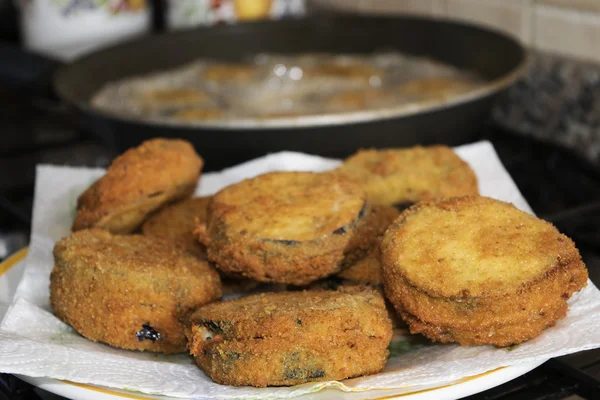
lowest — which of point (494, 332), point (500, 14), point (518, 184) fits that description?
point (518, 184)

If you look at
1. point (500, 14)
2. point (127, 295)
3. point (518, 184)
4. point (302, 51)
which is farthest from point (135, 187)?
point (500, 14)

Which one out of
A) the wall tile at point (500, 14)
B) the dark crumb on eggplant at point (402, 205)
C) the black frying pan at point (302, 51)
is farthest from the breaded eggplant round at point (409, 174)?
the wall tile at point (500, 14)

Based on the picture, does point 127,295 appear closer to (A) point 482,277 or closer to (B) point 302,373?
(B) point 302,373

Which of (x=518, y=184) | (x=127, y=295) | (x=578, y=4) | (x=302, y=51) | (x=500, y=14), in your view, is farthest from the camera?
(x=302, y=51)

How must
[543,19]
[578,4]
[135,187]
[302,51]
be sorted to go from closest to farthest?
1. [135,187]
2. [578,4]
3. [543,19]
4. [302,51]

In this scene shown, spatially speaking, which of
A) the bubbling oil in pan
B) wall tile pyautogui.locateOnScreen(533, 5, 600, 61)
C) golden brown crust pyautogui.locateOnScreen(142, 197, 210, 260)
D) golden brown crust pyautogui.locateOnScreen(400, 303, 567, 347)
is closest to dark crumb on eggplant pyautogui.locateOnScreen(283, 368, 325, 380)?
golden brown crust pyautogui.locateOnScreen(400, 303, 567, 347)

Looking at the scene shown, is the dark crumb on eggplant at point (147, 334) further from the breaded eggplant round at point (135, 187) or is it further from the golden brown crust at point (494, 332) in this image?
the golden brown crust at point (494, 332)

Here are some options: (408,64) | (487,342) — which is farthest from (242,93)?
(487,342)
